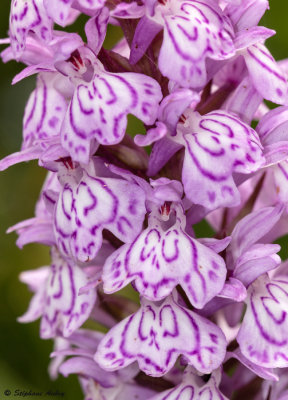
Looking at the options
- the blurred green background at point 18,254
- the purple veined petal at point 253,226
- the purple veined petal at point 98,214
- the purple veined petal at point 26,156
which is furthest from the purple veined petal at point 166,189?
the blurred green background at point 18,254

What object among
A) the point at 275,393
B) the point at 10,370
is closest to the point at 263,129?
the point at 275,393

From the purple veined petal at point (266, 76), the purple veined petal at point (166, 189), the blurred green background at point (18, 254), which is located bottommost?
the blurred green background at point (18, 254)

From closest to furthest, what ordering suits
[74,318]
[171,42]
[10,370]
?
[171,42], [74,318], [10,370]

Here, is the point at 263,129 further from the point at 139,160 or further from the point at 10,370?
the point at 10,370

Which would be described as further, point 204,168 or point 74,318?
point 74,318

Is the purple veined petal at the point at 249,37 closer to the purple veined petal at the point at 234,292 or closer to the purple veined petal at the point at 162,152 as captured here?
the purple veined petal at the point at 162,152

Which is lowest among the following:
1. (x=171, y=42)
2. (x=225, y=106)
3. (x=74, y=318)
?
Answer: (x=74, y=318)

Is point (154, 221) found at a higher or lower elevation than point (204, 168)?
lower
